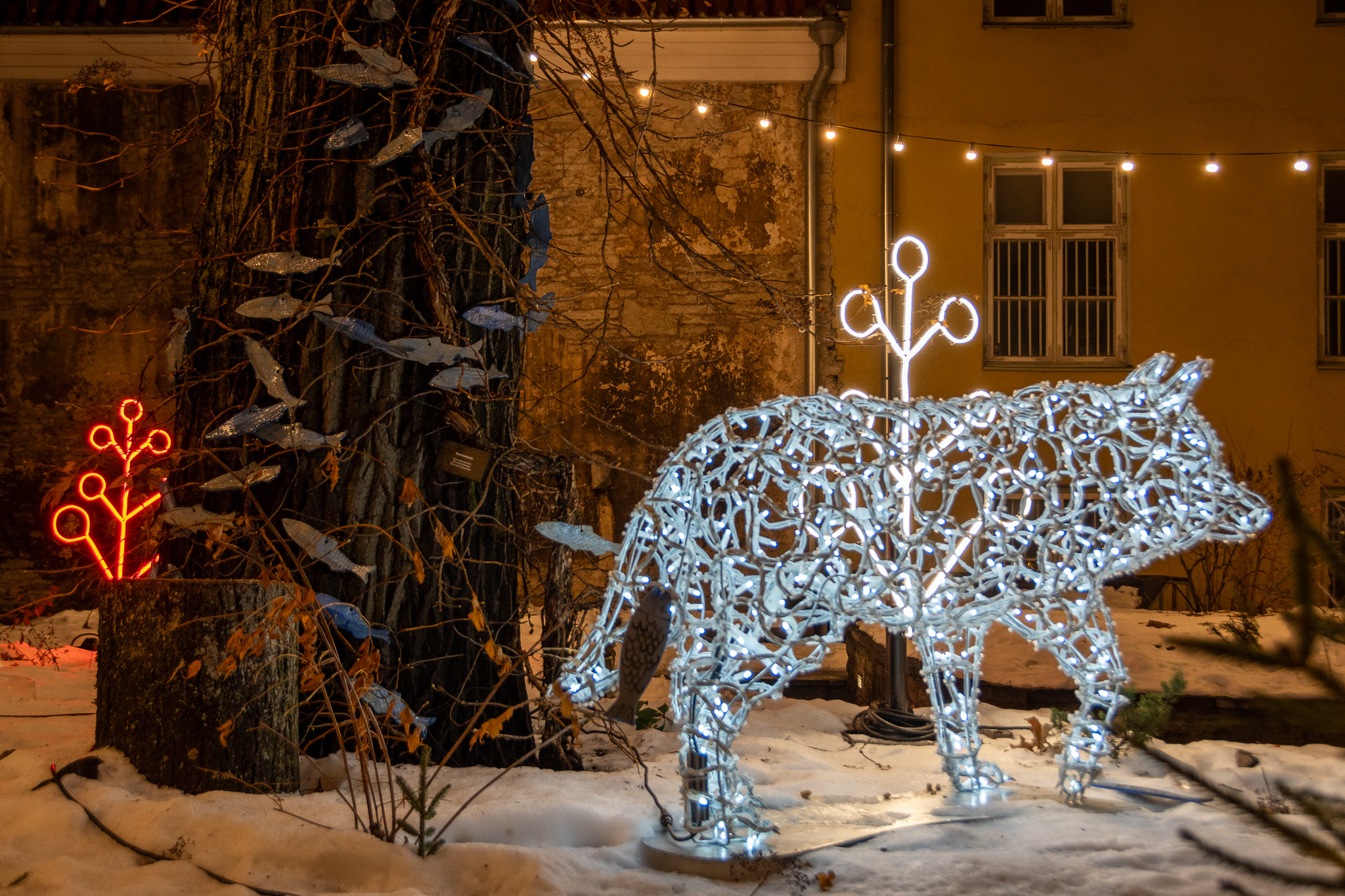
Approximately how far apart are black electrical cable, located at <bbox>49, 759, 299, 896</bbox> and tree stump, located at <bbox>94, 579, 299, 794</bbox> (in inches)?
8.0

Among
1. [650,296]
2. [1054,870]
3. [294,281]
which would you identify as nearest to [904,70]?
[650,296]

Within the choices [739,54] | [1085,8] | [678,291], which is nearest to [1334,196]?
[1085,8]

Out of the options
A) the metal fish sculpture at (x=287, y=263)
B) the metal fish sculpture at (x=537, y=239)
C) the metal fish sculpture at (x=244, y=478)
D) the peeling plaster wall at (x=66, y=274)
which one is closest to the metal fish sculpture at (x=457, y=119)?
the metal fish sculpture at (x=537, y=239)

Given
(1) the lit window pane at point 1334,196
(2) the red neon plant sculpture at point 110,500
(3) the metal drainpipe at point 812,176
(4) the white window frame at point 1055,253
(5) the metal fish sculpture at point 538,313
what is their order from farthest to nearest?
(1) the lit window pane at point 1334,196 < (4) the white window frame at point 1055,253 < (3) the metal drainpipe at point 812,176 < (2) the red neon plant sculpture at point 110,500 < (5) the metal fish sculpture at point 538,313

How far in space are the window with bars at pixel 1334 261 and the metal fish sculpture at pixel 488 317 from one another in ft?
28.4

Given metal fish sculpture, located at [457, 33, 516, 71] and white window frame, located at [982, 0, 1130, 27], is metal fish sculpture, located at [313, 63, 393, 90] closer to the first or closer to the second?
metal fish sculpture, located at [457, 33, 516, 71]

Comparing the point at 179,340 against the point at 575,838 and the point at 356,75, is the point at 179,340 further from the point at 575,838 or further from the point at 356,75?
the point at 575,838

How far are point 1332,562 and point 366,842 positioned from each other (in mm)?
2321

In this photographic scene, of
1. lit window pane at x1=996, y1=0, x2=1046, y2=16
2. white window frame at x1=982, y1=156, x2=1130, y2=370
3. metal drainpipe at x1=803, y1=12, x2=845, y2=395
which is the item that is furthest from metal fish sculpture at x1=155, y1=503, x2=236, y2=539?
lit window pane at x1=996, y1=0, x2=1046, y2=16

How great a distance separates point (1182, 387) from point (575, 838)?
8.24 ft

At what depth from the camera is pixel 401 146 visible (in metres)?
3.36

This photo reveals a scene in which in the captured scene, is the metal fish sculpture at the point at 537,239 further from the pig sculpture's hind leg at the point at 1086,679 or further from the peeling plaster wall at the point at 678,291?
the peeling plaster wall at the point at 678,291

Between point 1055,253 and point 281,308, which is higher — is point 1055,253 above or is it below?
above

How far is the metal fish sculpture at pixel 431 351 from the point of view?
336cm
